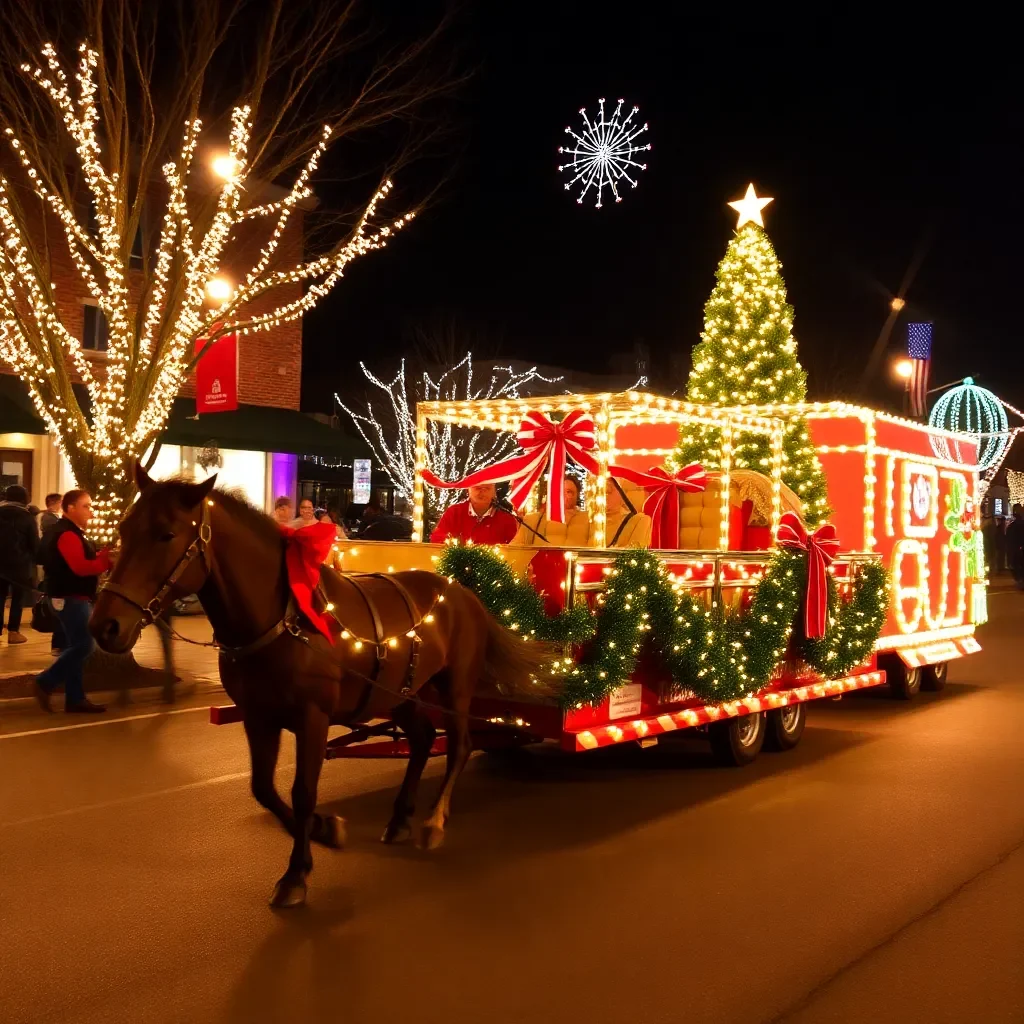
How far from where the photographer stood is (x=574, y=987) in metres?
4.48

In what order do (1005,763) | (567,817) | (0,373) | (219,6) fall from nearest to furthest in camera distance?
(567,817) < (1005,763) < (219,6) < (0,373)

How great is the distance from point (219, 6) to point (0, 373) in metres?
10.3

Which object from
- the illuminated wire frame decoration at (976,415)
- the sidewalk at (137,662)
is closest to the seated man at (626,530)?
the sidewalk at (137,662)

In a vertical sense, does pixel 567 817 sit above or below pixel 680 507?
below

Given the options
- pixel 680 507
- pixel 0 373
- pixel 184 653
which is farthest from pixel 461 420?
pixel 0 373

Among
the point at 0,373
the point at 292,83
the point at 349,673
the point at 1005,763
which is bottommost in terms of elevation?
the point at 1005,763

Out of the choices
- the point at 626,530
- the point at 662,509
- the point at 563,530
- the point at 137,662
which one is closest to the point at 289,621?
the point at 563,530

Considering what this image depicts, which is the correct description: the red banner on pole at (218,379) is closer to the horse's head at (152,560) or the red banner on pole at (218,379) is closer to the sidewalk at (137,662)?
the sidewalk at (137,662)

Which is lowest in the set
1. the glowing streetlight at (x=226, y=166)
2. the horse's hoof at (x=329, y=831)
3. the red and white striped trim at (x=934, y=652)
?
the horse's hoof at (x=329, y=831)

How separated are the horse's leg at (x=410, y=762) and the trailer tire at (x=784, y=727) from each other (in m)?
3.61

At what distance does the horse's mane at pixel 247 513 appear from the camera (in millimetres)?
5477

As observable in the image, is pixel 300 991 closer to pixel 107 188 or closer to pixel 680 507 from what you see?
pixel 680 507

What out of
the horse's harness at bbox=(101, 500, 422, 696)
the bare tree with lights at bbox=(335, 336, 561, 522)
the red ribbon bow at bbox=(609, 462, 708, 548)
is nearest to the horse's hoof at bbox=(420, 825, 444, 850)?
the horse's harness at bbox=(101, 500, 422, 696)

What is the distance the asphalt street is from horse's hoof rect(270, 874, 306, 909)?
5 centimetres
